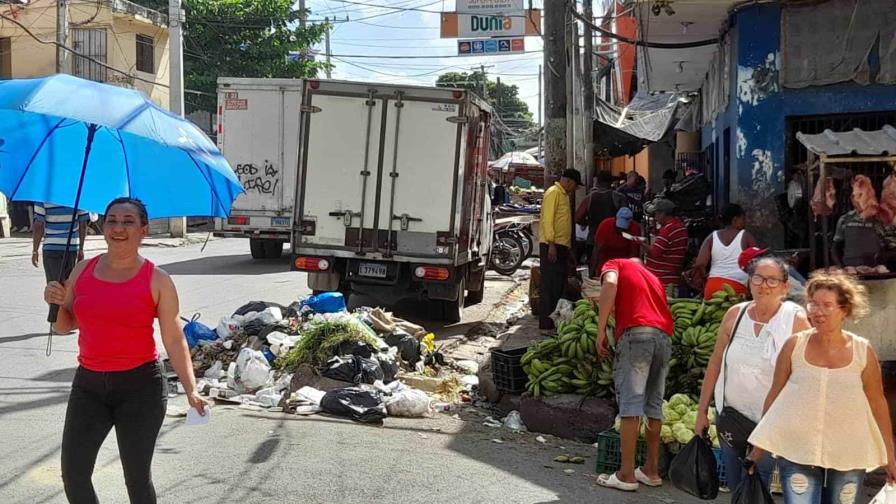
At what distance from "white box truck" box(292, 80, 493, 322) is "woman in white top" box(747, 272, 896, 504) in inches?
292

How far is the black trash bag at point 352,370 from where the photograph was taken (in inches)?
318

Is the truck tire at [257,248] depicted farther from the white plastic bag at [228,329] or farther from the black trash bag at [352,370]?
the black trash bag at [352,370]

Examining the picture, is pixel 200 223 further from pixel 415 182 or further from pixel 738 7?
pixel 738 7

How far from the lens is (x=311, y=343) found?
8.49m

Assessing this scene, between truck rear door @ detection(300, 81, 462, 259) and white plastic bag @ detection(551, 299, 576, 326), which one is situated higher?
truck rear door @ detection(300, 81, 462, 259)

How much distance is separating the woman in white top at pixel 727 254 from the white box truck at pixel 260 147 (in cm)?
1012

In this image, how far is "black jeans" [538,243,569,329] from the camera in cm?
1126

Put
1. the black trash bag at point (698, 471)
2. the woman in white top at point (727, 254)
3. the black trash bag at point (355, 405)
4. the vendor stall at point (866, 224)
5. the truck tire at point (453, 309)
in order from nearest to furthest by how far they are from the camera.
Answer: the black trash bag at point (698, 471)
the vendor stall at point (866, 224)
the black trash bag at point (355, 405)
the woman in white top at point (727, 254)
the truck tire at point (453, 309)

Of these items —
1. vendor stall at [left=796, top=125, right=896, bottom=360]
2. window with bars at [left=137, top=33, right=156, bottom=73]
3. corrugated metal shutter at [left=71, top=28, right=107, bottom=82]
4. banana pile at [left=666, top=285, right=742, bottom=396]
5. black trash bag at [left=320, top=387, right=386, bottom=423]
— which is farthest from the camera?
window with bars at [left=137, top=33, right=156, bottom=73]

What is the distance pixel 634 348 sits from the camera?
5.88 m

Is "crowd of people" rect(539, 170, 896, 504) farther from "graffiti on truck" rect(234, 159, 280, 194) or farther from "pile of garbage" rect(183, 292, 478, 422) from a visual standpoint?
"graffiti on truck" rect(234, 159, 280, 194)

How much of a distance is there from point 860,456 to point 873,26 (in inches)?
284

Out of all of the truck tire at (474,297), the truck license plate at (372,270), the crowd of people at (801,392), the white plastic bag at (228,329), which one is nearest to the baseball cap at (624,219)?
the truck license plate at (372,270)

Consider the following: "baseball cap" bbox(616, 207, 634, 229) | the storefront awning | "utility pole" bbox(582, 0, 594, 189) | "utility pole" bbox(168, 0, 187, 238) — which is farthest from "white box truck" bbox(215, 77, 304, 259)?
"baseball cap" bbox(616, 207, 634, 229)
